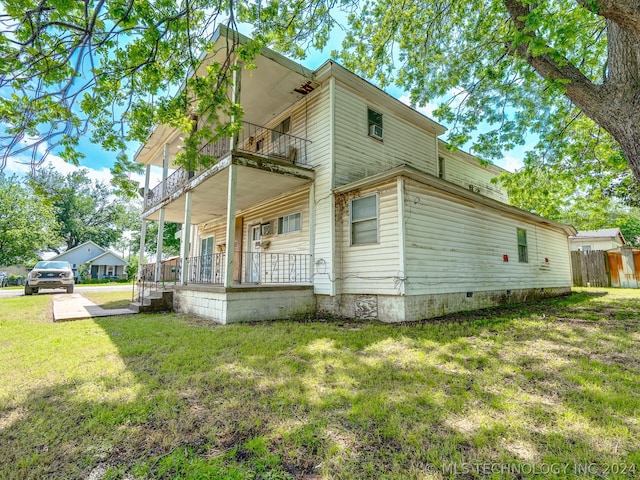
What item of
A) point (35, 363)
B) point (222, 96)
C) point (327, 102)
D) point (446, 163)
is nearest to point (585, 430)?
point (222, 96)

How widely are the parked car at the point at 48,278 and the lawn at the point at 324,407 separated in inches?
537

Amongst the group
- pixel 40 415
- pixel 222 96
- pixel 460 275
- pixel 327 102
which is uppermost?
pixel 327 102

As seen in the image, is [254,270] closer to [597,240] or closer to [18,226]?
[597,240]

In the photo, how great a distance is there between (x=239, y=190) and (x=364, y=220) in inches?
162

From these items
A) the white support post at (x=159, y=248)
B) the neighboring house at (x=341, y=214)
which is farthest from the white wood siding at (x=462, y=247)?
the white support post at (x=159, y=248)

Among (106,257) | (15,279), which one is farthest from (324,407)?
(106,257)

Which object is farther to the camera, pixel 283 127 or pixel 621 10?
pixel 283 127

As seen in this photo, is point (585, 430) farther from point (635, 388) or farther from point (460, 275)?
point (460, 275)

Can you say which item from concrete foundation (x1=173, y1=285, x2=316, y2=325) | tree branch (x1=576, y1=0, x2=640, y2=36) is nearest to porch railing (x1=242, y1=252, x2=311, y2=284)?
concrete foundation (x1=173, y1=285, x2=316, y2=325)

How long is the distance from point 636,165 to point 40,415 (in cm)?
810

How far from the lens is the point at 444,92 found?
8484 millimetres

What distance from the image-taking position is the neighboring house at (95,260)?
39.6 meters

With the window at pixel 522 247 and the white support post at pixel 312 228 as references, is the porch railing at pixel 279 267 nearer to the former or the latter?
the white support post at pixel 312 228

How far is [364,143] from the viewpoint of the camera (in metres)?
9.03
